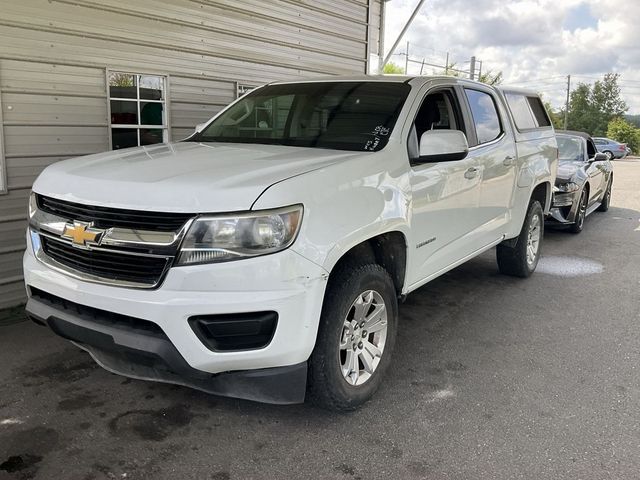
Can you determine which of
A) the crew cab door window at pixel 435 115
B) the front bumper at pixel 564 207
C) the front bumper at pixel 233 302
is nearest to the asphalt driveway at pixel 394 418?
the front bumper at pixel 233 302

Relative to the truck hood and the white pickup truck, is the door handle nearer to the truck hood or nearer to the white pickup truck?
the white pickup truck

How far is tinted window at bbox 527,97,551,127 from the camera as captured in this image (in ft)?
21.8

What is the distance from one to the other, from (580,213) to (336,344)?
7674 millimetres

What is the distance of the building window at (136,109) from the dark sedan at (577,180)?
5.97 metres

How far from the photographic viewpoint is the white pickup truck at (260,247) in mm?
2742

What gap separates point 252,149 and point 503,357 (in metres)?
2.41

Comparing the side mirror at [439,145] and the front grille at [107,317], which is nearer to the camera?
the front grille at [107,317]

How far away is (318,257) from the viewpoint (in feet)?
9.45

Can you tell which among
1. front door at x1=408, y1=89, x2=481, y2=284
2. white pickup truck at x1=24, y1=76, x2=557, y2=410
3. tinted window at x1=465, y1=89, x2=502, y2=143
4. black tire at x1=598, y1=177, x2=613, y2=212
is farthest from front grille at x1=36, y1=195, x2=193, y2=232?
black tire at x1=598, y1=177, x2=613, y2=212

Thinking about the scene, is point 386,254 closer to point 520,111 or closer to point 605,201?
point 520,111

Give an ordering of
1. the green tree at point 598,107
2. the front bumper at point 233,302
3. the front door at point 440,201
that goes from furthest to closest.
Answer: the green tree at point 598,107 < the front door at point 440,201 < the front bumper at point 233,302

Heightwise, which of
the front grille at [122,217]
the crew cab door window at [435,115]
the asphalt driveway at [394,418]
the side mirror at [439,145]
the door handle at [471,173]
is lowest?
the asphalt driveway at [394,418]

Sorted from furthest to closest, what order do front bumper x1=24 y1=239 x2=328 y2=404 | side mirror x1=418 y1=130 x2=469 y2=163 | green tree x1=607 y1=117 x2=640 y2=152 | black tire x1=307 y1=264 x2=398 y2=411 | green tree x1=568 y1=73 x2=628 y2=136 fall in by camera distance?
green tree x1=568 y1=73 x2=628 y2=136 → green tree x1=607 y1=117 x2=640 y2=152 → side mirror x1=418 y1=130 x2=469 y2=163 → black tire x1=307 y1=264 x2=398 y2=411 → front bumper x1=24 y1=239 x2=328 y2=404

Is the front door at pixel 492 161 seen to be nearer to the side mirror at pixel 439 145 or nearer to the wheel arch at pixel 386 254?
the side mirror at pixel 439 145
